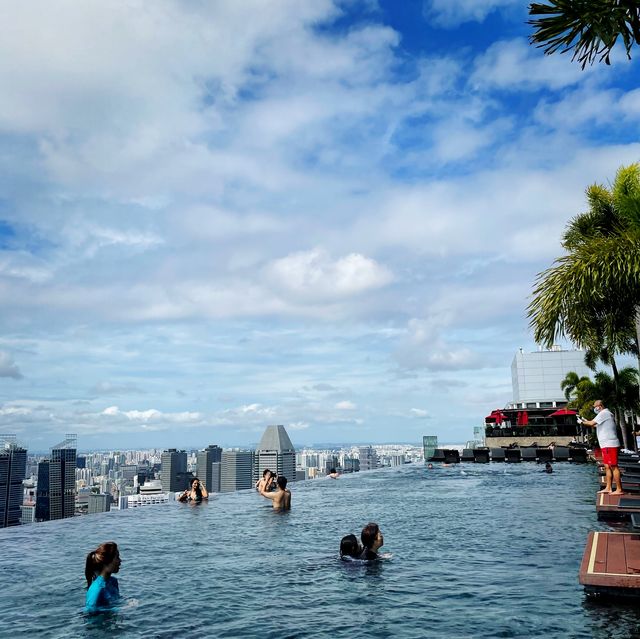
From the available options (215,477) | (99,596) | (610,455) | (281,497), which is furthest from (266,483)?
(215,477)

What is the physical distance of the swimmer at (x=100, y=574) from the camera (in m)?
9.35

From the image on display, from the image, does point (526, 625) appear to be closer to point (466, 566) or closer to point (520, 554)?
point (466, 566)

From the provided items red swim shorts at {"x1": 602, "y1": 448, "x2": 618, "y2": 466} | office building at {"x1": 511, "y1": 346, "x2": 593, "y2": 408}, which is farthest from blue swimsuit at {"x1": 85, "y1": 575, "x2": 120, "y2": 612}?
office building at {"x1": 511, "y1": 346, "x2": 593, "y2": 408}

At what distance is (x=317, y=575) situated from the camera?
11.5m

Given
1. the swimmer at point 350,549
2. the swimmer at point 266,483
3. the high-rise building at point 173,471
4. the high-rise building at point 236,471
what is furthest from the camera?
the high-rise building at point 236,471

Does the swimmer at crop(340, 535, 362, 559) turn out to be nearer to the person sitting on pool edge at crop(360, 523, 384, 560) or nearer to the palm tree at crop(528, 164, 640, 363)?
the person sitting on pool edge at crop(360, 523, 384, 560)

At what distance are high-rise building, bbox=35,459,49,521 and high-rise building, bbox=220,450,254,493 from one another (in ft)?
179

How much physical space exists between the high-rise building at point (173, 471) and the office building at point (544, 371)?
107 meters

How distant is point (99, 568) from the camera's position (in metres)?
9.45

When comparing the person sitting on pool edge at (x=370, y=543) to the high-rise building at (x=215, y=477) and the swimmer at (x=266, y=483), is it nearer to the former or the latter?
the swimmer at (x=266, y=483)

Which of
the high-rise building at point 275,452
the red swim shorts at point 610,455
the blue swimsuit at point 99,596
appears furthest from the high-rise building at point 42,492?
the red swim shorts at point 610,455

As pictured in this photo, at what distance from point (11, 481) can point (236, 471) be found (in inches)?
2950

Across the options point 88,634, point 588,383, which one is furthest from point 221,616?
point 588,383

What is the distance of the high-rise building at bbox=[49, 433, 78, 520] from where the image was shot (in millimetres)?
146875
